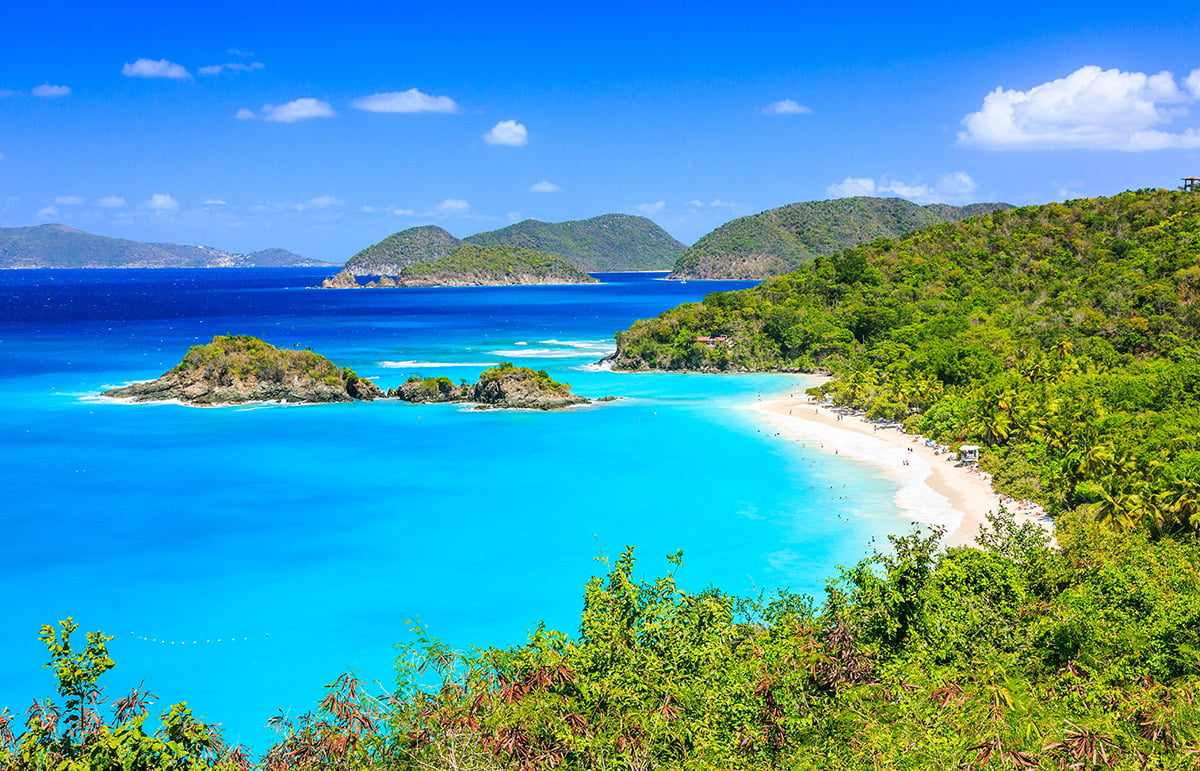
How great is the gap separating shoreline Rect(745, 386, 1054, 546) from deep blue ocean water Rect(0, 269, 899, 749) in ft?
4.20

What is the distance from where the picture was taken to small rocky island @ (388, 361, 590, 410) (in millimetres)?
54594

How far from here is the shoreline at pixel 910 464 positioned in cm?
2855

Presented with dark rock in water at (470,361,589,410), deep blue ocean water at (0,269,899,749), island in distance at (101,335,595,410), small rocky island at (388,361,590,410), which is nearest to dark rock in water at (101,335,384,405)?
island in distance at (101,335,595,410)

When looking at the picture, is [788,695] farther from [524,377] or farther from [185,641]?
[524,377]

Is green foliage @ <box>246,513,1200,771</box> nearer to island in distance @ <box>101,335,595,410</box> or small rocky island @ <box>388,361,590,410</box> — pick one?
small rocky island @ <box>388,361,590,410</box>

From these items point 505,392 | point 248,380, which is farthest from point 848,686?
point 248,380

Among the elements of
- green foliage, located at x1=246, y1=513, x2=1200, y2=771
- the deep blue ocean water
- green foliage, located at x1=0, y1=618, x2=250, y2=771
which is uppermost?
green foliage, located at x1=0, y1=618, x2=250, y2=771

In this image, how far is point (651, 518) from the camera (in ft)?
101

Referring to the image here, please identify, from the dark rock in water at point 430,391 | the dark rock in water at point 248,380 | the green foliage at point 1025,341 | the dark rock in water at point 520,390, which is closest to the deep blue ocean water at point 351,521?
the dark rock in water at point 430,391

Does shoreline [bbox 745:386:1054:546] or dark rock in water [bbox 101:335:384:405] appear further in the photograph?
dark rock in water [bbox 101:335:384:405]

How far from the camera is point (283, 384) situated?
189 ft

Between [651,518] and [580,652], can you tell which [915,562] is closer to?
[580,652]

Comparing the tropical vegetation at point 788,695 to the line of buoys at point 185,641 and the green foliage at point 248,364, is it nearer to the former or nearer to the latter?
the line of buoys at point 185,641

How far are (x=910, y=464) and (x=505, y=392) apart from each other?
2738cm
